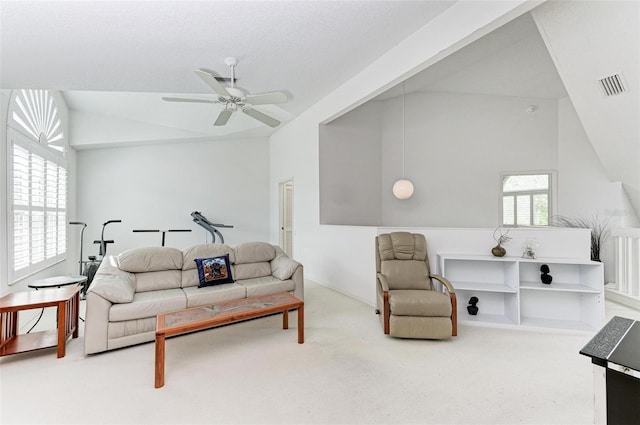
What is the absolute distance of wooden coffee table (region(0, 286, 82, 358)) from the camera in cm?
239

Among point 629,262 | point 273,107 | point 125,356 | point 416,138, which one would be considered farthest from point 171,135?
point 629,262

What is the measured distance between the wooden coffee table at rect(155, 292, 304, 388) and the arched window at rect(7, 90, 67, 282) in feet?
8.55

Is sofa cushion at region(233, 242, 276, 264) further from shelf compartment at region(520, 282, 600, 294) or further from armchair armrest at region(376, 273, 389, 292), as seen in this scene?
shelf compartment at region(520, 282, 600, 294)

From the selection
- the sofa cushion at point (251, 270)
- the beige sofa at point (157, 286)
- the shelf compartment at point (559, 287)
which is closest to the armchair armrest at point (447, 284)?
the shelf compartment at point (559, 287)

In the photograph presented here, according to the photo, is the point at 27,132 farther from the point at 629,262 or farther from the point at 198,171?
the point at 629,262

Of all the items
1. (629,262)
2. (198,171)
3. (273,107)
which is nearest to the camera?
(629,262)

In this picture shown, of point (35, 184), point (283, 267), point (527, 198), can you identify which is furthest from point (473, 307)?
point (35, 184)

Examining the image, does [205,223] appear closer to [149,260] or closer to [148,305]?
[149,260]

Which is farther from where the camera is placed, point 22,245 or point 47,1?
point 22,245

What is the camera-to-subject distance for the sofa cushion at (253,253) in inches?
150

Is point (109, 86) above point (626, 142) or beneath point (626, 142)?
above

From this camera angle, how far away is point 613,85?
2.99m

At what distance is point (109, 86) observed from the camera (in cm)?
352

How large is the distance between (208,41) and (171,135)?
3873 mm
